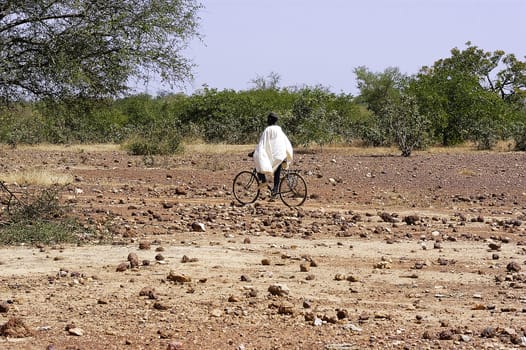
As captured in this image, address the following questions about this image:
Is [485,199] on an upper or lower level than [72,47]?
lower

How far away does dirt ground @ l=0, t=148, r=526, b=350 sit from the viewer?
19.9ft

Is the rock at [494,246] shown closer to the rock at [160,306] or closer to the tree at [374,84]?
the rock at [160,306]

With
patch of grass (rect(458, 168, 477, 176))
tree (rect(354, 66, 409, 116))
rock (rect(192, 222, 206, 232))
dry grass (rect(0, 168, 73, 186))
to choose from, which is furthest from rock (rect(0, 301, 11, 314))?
tree (rect(354, 66, 409, 116))

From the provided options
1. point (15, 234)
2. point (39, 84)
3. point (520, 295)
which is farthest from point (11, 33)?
point (520, 295)

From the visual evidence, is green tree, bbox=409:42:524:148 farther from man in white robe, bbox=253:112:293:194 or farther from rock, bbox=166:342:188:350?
rock, bbox=166:342:188:350

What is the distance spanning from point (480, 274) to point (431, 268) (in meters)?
0.52

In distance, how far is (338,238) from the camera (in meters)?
11.0

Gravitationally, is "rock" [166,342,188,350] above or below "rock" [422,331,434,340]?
below

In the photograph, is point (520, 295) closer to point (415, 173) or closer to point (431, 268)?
point (431, 268)

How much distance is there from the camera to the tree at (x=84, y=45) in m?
10.5

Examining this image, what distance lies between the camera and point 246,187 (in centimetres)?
1489

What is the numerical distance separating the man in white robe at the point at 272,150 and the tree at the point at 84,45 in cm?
321

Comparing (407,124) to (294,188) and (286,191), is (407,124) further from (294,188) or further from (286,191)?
(286,191)

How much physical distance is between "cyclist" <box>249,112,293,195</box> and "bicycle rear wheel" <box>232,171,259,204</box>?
1.21 feet
